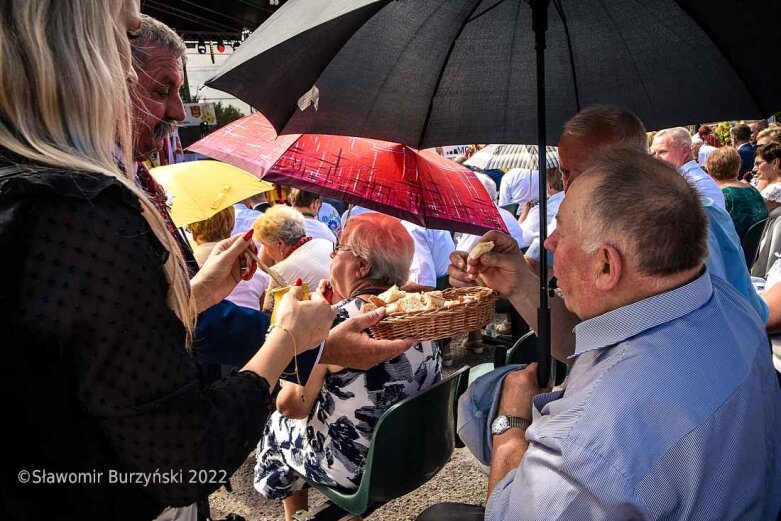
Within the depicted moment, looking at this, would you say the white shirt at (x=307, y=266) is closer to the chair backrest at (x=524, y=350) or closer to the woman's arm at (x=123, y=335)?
the chair backrest at (x=524, y=350)

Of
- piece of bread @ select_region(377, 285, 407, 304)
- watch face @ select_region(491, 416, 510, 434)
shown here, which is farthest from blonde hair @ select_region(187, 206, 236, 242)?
watch face @ select_region(491, 416, 510, 434)

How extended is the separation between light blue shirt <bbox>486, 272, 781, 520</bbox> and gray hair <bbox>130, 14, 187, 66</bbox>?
166 cm

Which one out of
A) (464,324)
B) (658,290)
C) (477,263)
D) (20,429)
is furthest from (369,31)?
(20,429)

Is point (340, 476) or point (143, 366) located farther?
point (340, 476)

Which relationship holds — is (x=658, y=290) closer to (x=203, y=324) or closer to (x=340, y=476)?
(x=203, y=324)

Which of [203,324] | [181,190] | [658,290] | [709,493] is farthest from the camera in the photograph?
[181,190]

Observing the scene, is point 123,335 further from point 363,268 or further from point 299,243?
point 299,243

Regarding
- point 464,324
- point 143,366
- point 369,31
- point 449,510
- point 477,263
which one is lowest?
point 449,510

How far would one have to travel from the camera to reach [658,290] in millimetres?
1468

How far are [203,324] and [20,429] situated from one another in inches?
49.4

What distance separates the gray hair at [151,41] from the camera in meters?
2.05

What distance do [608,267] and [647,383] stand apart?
0.99 ft

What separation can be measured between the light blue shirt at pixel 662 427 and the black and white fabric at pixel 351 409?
1.28 meters

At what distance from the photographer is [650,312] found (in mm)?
1432
